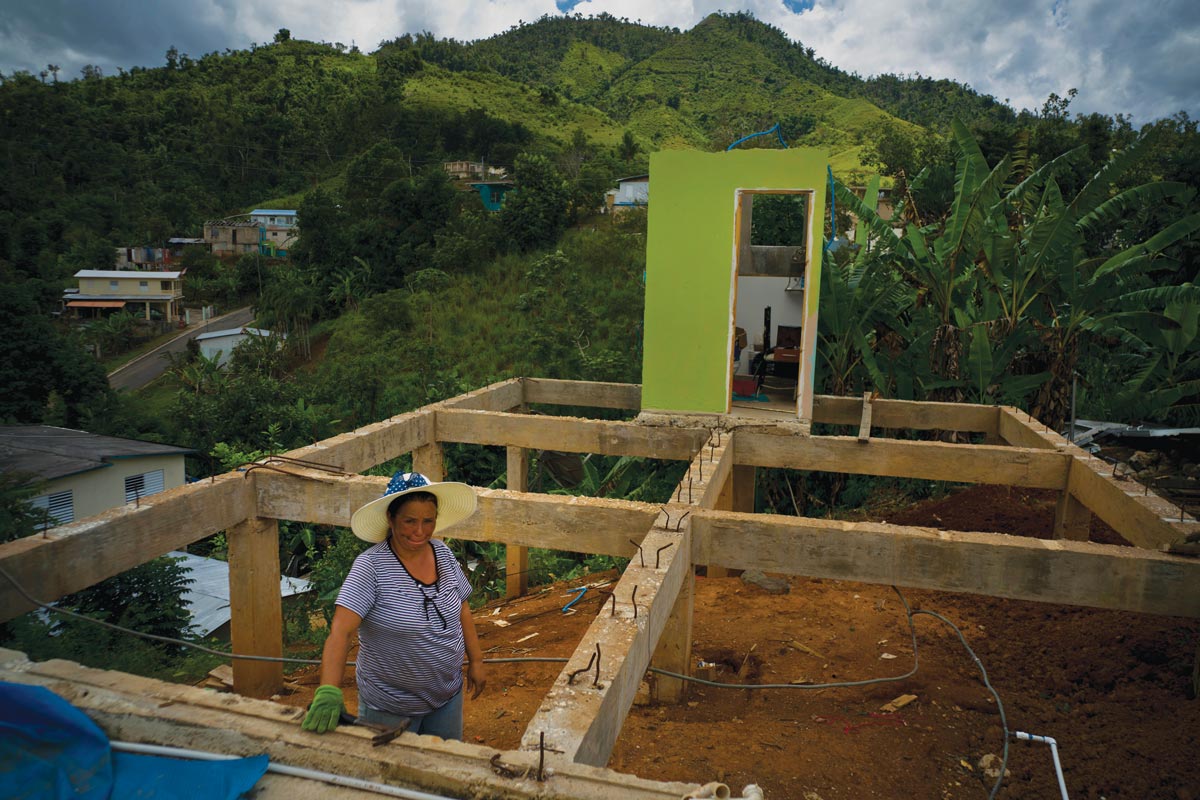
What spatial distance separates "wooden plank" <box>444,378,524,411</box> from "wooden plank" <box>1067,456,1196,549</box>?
19.8 ft

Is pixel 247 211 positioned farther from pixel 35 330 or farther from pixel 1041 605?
pixel 1041 605

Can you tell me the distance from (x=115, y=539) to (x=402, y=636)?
2.53 metres

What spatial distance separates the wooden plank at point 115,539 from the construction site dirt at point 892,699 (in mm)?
1583

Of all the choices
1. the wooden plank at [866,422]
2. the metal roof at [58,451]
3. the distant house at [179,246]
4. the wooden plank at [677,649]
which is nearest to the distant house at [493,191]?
the distant house at [179,246]

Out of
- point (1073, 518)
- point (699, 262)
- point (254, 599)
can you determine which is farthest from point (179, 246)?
point (1073, 518)

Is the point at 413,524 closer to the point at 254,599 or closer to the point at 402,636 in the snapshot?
the point at 402,636

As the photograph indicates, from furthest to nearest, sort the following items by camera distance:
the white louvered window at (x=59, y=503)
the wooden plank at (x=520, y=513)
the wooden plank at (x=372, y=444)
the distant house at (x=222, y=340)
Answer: the distant house at (x=222, y=340)
the white louvered window at (x=59, y=503)
the wooden plank at (x=372, y=444)
the wooden plank at (x=520, y=513)

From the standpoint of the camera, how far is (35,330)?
24656mm

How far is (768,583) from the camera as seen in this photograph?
7488mm

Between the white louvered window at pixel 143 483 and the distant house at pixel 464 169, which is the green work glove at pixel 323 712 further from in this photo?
the distant house at pixel 464 169

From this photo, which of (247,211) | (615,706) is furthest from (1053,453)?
(247,211)

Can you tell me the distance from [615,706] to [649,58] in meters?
82.0

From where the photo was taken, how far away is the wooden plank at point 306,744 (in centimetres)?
236

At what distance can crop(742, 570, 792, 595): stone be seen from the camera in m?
7.40
